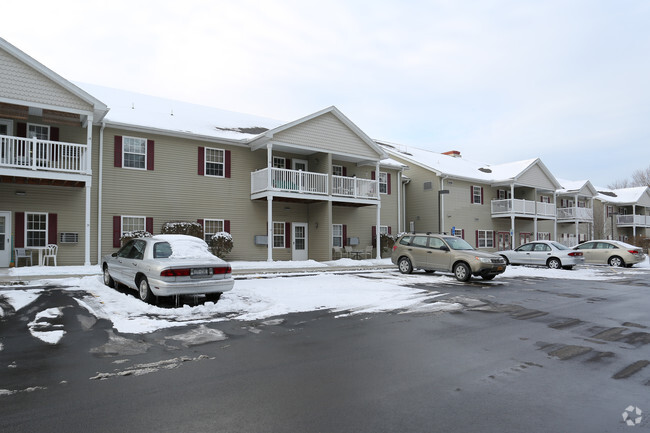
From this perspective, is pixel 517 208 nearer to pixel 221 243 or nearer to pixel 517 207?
pixel 517 207

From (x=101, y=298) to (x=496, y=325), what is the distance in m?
8.35

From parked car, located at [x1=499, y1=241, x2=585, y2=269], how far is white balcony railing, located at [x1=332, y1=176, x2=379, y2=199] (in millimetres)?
7898

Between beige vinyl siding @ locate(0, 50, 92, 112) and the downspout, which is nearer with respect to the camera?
beige vinyl siding @ locate(0, 50, 92, 112)

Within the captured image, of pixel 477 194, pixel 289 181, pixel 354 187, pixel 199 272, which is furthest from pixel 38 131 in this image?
pixel 477 194

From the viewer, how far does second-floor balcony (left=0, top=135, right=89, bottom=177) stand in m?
15.6

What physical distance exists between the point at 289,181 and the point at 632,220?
1806 inches

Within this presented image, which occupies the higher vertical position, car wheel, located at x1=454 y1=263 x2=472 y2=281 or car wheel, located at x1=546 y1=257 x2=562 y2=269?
car wheel, located at x1=454 y1=263 x2=472 y2=281

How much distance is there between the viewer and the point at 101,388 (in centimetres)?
446

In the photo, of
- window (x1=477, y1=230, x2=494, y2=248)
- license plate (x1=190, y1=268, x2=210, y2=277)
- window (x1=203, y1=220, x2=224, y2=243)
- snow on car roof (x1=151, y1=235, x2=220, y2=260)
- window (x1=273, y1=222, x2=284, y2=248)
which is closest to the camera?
license plate (x1=190, y1=268, x2=210, y2=277)

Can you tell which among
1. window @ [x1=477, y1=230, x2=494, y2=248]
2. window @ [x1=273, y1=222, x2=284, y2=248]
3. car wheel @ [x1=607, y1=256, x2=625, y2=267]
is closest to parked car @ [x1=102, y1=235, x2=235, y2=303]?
window @ [x1=273, y1=222, x2=284, y2=248]

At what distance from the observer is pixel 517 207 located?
116 feet

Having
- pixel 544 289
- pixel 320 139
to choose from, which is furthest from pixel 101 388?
pixel 320 139

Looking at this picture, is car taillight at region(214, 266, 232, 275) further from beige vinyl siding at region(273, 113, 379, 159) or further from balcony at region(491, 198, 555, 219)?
balcony at region(491, 198, 555, 219)

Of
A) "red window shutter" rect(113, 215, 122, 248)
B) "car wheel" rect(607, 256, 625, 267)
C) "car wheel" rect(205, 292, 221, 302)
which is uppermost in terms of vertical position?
"red window shutter" rect(113, 215, 122, 248)
